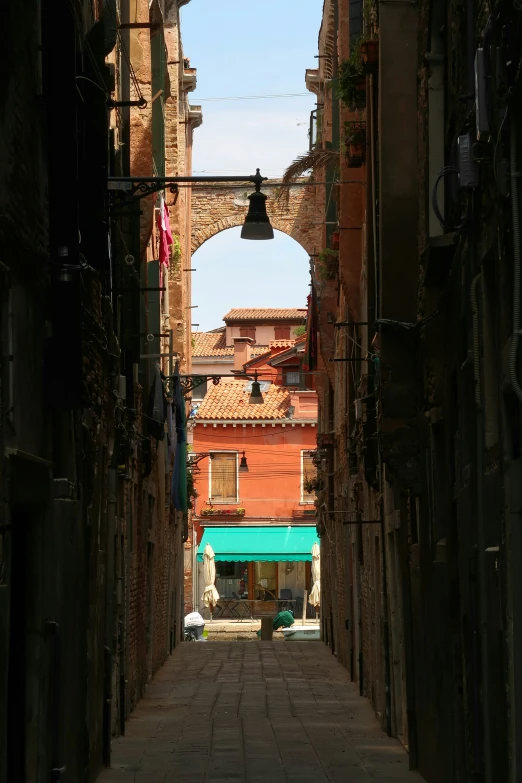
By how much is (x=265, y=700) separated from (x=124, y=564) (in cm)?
341

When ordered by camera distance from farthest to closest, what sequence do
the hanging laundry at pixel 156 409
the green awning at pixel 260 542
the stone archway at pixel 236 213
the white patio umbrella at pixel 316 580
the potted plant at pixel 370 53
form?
1. the green awning at pixel 260 542
2. the stone archway at pixel 236 213
3. the white patio umbrella at pixel 316 580
4. the hanging laundry at pixel 156 409
5. the potted plant at pixel 370 53

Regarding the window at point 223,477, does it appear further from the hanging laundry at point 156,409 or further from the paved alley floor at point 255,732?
the hanging laundry at point 156,409

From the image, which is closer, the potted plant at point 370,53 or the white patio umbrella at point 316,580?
the potted plant at point 370,53

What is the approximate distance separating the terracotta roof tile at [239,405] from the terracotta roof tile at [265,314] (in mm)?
15401

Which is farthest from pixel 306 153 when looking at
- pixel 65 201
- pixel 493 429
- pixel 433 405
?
pixel 493 429

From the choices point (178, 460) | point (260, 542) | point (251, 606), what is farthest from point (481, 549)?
point (260, 542)

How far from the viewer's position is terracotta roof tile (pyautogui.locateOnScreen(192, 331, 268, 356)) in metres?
66.4

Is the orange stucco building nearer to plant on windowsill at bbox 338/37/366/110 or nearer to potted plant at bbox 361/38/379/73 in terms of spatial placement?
plant on windowsill at bbox 338/37/366/110

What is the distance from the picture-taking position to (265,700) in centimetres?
1812

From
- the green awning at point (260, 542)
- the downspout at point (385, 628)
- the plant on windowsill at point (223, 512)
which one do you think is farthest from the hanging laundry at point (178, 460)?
the plant on windowsill at point (223, 512)

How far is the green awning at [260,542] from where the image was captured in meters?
45.3

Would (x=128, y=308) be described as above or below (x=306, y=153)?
below

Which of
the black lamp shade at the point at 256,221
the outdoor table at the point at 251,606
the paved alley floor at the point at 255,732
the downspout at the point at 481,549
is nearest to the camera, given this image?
the downspout at the point at 481,549

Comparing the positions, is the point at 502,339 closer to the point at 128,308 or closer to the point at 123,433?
the point at 123,433
